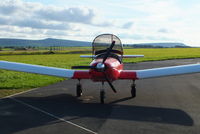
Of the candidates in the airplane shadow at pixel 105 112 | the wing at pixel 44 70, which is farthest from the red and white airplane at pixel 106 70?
the airplane shadow at pixel 105 112

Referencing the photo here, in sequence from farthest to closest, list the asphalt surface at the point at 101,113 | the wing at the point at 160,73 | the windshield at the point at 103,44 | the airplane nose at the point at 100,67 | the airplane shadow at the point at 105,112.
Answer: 1. the windshield at the point at 103,44
2. the wing at the point at 160,73
3. the airplane nose at the point at 100,67
4. the airplane shadow at the point at 105,112
5. the asphalt surface at the point at 101,113

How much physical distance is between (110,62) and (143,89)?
14.4 feet

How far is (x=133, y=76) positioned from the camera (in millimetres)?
12078

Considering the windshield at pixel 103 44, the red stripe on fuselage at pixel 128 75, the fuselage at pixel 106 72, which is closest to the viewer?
the fuselage at pixel 106 72

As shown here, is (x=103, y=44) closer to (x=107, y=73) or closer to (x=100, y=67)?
(x=107, y=73)

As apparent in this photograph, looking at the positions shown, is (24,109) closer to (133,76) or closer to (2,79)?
(133,76)

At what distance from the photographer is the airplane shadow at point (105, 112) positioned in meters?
8.62

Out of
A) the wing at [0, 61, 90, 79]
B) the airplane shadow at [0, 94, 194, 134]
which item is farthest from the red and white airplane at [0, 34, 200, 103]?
the airplane shadow at [0, 94, 194, 134]

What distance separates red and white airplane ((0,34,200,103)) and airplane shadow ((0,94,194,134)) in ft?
3.09

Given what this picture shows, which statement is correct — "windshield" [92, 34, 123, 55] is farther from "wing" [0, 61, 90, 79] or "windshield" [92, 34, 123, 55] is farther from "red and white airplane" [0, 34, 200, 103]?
"wing" [0, 61, 90, 79]

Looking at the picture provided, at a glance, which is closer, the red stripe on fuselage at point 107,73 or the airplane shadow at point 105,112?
the airplane shadow at point 105,112

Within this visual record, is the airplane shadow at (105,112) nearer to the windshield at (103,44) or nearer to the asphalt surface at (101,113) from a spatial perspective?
the asphalt surface at (101,113)

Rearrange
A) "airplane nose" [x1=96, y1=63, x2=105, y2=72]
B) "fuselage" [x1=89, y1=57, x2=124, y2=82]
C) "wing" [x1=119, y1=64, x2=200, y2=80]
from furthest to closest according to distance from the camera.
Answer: "wing" [x1=119, y1=64, x2=200, y2=80], "fuselage" [x1=89, y1=57, x2=124, y2=82], "airplane nose" [x1=96, y1=63, x2=105, y2=72]

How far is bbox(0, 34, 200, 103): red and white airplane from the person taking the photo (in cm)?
1061
